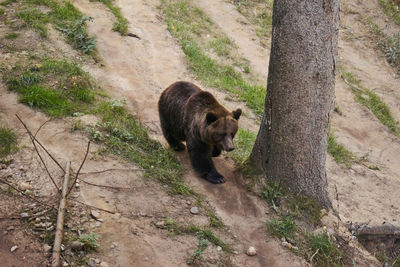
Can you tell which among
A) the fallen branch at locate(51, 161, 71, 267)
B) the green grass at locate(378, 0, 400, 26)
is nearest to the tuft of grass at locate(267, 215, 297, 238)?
the fallen branch at locate(51, 161, 71, 267)

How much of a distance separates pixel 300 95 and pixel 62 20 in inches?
281

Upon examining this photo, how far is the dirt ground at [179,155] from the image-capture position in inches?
207

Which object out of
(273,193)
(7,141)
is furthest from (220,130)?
(7,141)

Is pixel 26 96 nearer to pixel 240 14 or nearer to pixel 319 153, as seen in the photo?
pixel 319 153

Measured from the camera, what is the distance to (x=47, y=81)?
8312mm

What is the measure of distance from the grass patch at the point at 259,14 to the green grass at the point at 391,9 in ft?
15.8

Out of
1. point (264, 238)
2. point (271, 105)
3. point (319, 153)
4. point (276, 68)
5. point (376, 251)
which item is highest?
point (276, 68)

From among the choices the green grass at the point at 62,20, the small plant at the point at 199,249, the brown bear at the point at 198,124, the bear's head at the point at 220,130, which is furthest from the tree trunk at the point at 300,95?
the green grass at the point at 62,20

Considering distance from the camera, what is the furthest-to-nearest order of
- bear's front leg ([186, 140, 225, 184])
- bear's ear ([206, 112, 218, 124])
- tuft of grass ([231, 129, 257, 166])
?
tuft of grass ([231, 129, 257, 166]) → bear's front leg ([186, 140, 225, 184]) → bear's ear ([206, 112, 218, 124])

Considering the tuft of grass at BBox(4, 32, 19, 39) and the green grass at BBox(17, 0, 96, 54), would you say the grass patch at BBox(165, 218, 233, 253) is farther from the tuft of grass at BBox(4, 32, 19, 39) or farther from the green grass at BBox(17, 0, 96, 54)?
the tuft of grass at BBox(4, 32, 19, 39)

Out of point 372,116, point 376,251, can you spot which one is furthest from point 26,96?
point 372,116

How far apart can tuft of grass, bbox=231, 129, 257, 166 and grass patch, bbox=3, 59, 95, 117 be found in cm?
283

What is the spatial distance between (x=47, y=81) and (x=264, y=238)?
510 centimetres

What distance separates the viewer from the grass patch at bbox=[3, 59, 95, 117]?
24.9ft
